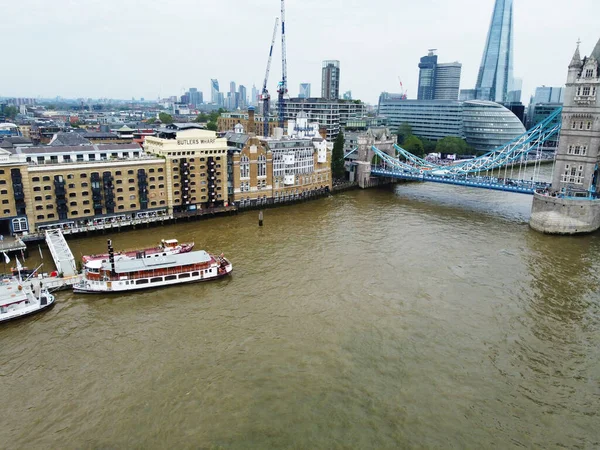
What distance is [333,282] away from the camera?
38156 millimetres

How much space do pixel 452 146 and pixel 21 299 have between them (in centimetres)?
10902

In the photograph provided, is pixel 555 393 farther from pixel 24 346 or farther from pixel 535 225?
pixel 535 225

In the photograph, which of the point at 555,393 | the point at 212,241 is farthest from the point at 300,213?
the point at 555,393

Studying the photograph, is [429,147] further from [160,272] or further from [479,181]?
[160,272]

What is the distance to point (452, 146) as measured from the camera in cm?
11969

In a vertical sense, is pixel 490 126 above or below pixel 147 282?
above

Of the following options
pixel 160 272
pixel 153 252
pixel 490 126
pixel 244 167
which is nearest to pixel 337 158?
pixel 244 167

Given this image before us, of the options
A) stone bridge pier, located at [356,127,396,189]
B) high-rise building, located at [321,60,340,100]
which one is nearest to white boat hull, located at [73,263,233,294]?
stone bridge pier, located at [356,127,396,189]

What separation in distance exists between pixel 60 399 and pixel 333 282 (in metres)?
21.4

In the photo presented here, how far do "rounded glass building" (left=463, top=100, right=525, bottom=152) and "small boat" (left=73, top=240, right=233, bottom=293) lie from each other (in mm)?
105151

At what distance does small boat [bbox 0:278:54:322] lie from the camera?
3112 centimetres

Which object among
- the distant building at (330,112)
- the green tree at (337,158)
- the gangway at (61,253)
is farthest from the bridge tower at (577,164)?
the distant building at (330,112)

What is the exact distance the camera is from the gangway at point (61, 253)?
122ft

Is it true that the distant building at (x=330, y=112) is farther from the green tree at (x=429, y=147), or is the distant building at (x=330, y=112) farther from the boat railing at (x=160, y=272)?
the boat railing at (x=160, y=272)
